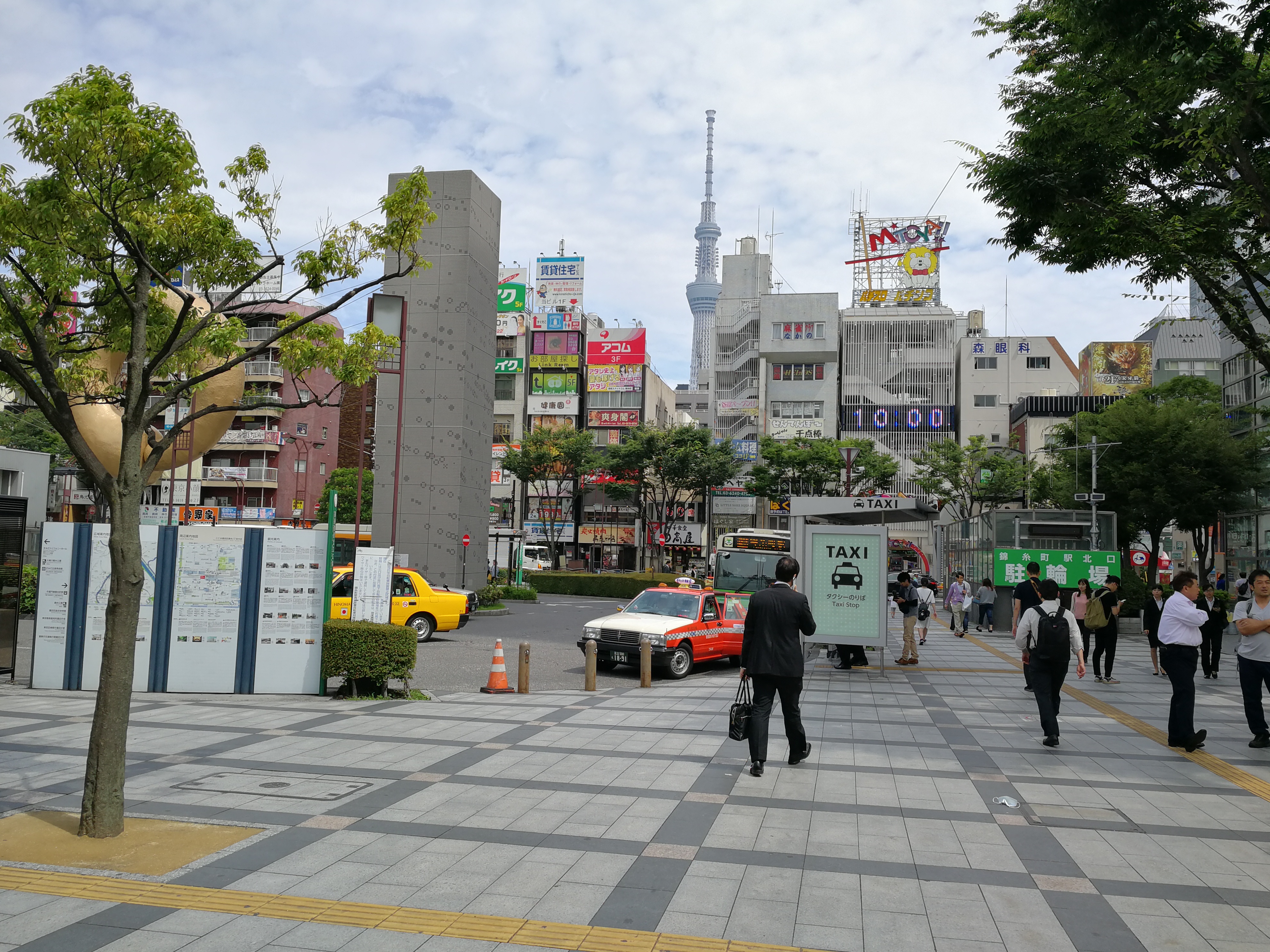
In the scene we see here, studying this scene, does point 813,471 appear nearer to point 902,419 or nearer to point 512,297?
point 902,419

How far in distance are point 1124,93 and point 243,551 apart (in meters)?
12.0

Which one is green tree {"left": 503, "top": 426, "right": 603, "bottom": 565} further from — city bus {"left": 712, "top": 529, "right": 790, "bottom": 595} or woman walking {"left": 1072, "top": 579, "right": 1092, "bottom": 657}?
woman walking {"left": 1072, "top": 579, "right": 1092, "bottom": 657}

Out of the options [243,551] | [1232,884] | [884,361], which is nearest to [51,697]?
[243,551]

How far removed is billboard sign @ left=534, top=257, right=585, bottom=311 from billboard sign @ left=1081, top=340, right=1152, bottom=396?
38558 mm

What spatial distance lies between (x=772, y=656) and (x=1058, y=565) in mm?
21640

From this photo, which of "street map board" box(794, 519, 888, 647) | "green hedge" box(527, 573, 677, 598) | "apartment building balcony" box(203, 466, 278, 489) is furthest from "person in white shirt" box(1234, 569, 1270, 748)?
"apartment building balcony" box(203, 466, 278, 489)

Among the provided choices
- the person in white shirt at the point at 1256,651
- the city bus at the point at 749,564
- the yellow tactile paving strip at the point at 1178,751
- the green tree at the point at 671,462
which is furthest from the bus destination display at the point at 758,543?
the green tree at the point at 671,462

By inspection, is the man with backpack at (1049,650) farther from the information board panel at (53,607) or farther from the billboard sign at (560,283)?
the billboard sign at (560,283)

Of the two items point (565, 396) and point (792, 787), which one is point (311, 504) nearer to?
point (565, 396)

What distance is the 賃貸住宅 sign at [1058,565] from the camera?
26.2 metres

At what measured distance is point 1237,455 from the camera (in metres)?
36.6

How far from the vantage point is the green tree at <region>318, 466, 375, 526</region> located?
50.1 metres

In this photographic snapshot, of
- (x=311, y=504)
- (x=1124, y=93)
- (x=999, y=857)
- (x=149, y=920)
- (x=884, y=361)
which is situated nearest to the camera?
(x=149, y=920)

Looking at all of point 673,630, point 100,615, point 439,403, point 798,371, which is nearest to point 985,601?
point 673,630
